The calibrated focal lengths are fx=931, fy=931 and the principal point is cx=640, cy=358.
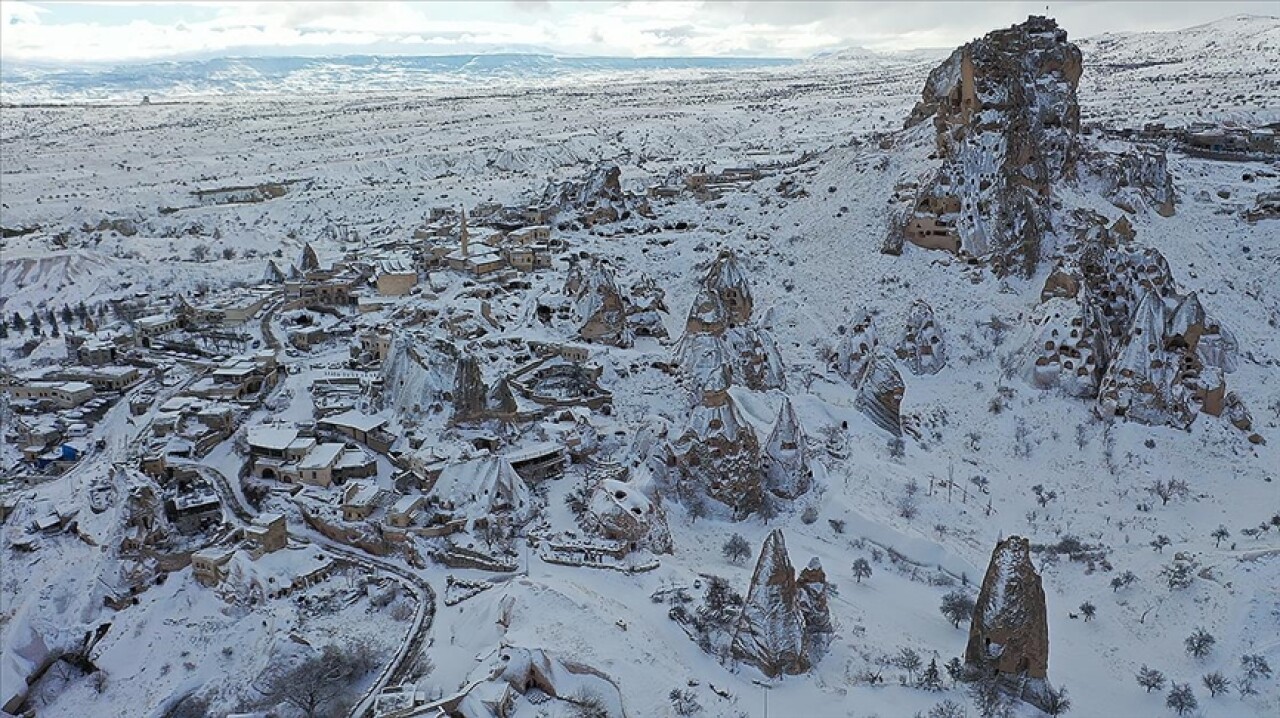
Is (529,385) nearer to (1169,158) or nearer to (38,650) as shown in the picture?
(38,650)

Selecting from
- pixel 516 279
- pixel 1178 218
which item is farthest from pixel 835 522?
pixel 1178 218

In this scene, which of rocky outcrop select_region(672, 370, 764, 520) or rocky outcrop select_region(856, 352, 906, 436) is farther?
rocky outcrop select_region(856, 352, 906, 436)

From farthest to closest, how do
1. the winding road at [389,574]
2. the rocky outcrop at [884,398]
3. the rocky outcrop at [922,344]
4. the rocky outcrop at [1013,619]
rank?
1. the rocky outcrop at [922,344]
2. the rocky outcrop at [884,398]
3. the winding road at [389,574]
4. the rocky outcrop at [1013,619]

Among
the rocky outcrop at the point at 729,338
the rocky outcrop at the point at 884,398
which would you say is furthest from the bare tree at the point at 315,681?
the rocky outcrop at the point at 884,398

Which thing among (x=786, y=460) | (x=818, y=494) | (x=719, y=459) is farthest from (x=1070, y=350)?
(x=719, y=459)

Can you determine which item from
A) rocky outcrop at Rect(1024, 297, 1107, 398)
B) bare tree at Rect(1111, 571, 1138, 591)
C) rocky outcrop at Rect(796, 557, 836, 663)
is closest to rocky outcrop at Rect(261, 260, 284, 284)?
rocky outcrop at Rect(1024, 297, 1107, 398)

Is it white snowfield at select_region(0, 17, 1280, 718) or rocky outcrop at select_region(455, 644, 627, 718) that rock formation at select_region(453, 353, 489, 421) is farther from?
rocky outcrop at select_region(455, 644, 627, 718)

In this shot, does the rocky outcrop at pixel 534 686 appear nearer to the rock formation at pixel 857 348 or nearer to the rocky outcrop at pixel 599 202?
the rock formation at pixel 857 348
